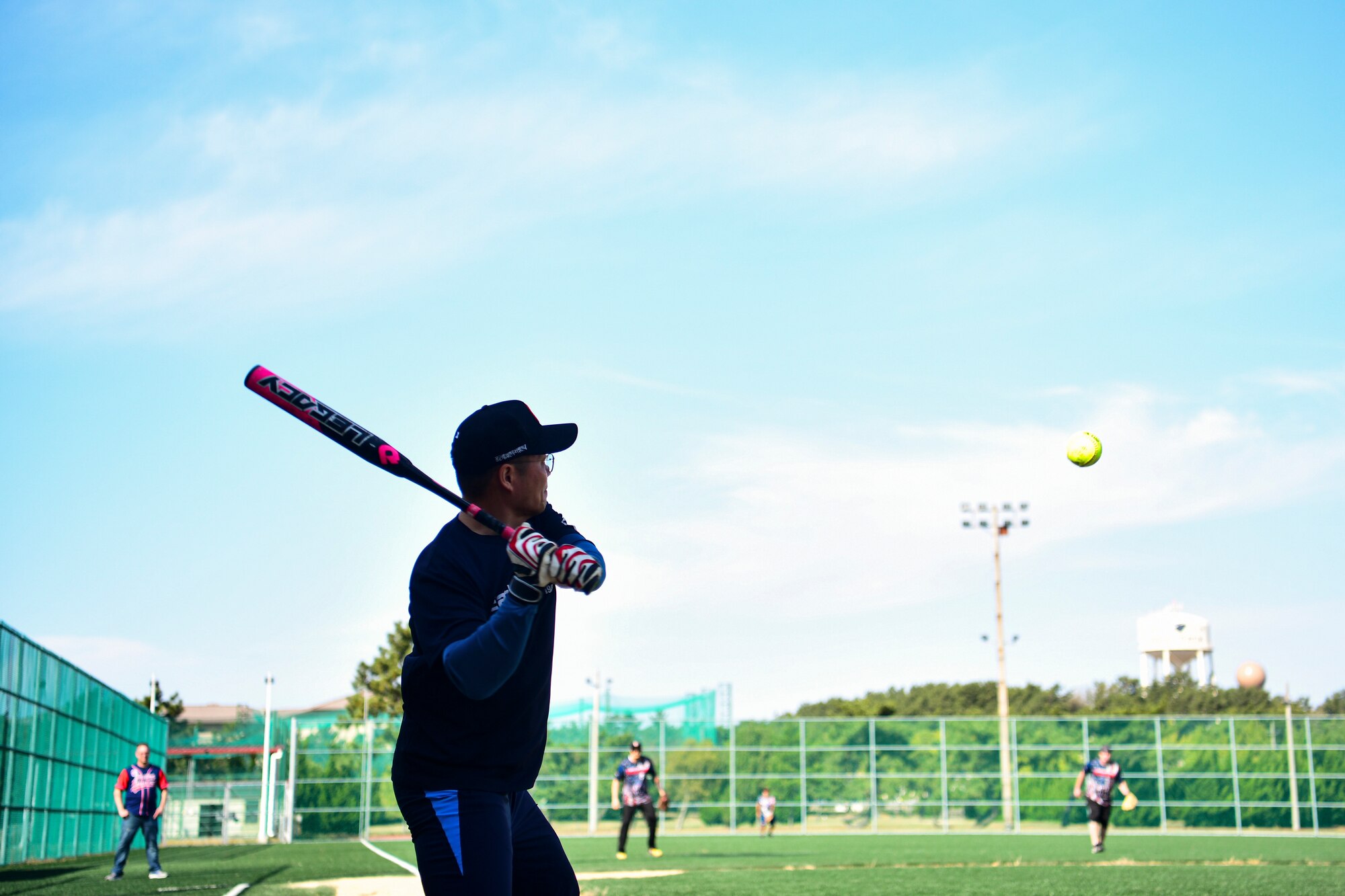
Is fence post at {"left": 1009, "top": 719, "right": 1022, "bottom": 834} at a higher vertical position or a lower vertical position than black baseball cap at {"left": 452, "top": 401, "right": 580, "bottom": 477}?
lower

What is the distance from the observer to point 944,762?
38438 mm

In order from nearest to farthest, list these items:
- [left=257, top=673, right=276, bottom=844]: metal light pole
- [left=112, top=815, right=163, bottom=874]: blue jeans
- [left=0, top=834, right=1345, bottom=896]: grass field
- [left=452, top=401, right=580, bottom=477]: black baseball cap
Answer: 1. [left=452, top=401, right=580, bottom=477]: black baseball cap
2. [left=0, top=834, right=1345, bottom=896]: grass field
3. [left=112, top=815, right=163, bottom=874]: blue jeans
4. [left=257, top=673, right=276, bottom=844]: metal light pole

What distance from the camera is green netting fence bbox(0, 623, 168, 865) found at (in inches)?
767

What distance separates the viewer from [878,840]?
101ft

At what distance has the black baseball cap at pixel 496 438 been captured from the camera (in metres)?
3.90

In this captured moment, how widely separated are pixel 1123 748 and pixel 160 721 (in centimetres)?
2682

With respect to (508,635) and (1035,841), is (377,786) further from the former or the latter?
(508,635)

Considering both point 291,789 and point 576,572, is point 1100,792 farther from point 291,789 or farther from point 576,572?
point 291,789

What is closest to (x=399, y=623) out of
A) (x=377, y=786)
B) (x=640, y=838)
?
(x=377, y=786)

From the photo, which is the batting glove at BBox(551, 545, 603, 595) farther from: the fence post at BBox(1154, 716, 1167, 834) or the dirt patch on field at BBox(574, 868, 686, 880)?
the fence post at BBox(1154, 716, 1167, 834)

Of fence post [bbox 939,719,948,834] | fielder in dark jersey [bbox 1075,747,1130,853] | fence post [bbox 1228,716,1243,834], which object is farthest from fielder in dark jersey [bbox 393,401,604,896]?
fence post [bbox 1228,716,1243,834]

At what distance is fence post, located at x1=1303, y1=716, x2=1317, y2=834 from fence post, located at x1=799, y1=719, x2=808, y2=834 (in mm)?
13924

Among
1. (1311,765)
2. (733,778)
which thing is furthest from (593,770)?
(1311,765)

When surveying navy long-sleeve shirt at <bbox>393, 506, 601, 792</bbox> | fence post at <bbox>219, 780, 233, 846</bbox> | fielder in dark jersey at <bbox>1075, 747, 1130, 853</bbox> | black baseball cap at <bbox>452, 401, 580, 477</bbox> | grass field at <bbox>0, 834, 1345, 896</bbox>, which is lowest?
fence post at <bbox>219, 780, 233, 846</bbox>
